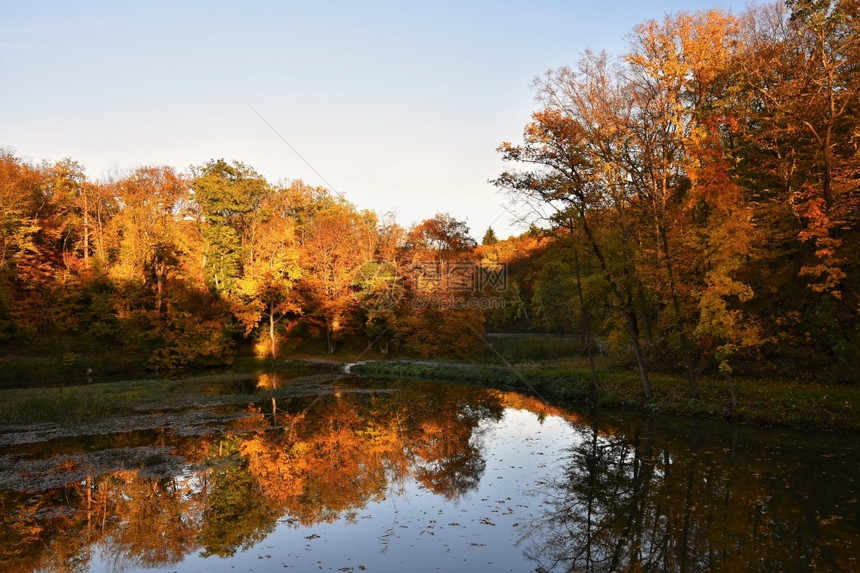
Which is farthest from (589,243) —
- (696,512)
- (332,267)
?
(332,267)

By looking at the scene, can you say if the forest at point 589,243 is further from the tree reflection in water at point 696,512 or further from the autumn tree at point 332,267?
the tree reflection in water at point 696,512

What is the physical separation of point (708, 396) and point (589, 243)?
23.2 ft

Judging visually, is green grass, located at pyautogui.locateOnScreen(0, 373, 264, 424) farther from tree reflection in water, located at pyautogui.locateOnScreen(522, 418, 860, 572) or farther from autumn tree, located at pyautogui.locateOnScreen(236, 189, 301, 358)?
tree reflection in water, located at pyautogui.locateOnScreen(522, 418, 860, 572)

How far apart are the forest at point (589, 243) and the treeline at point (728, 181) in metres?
0.10

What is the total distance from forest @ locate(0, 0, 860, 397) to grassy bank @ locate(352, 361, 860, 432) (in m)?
0.92

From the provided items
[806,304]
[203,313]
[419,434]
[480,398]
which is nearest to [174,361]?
[203,313]

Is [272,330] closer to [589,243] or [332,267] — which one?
[332,267]

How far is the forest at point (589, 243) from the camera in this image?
17031mm

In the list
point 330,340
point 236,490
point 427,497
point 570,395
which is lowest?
point 570,395

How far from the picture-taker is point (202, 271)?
4184 cm

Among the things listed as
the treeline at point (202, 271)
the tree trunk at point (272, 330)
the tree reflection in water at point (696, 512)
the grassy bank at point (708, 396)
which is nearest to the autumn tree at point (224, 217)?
the treeline at point (202, 271)

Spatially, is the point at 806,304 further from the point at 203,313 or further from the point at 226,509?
the point at 203,313

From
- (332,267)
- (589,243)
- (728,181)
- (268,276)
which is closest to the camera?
(728,181)

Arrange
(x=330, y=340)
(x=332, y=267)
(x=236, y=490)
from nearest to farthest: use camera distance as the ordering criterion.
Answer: (x=236, y=490) < (x=332, y=267) < (x=330, y=340)
